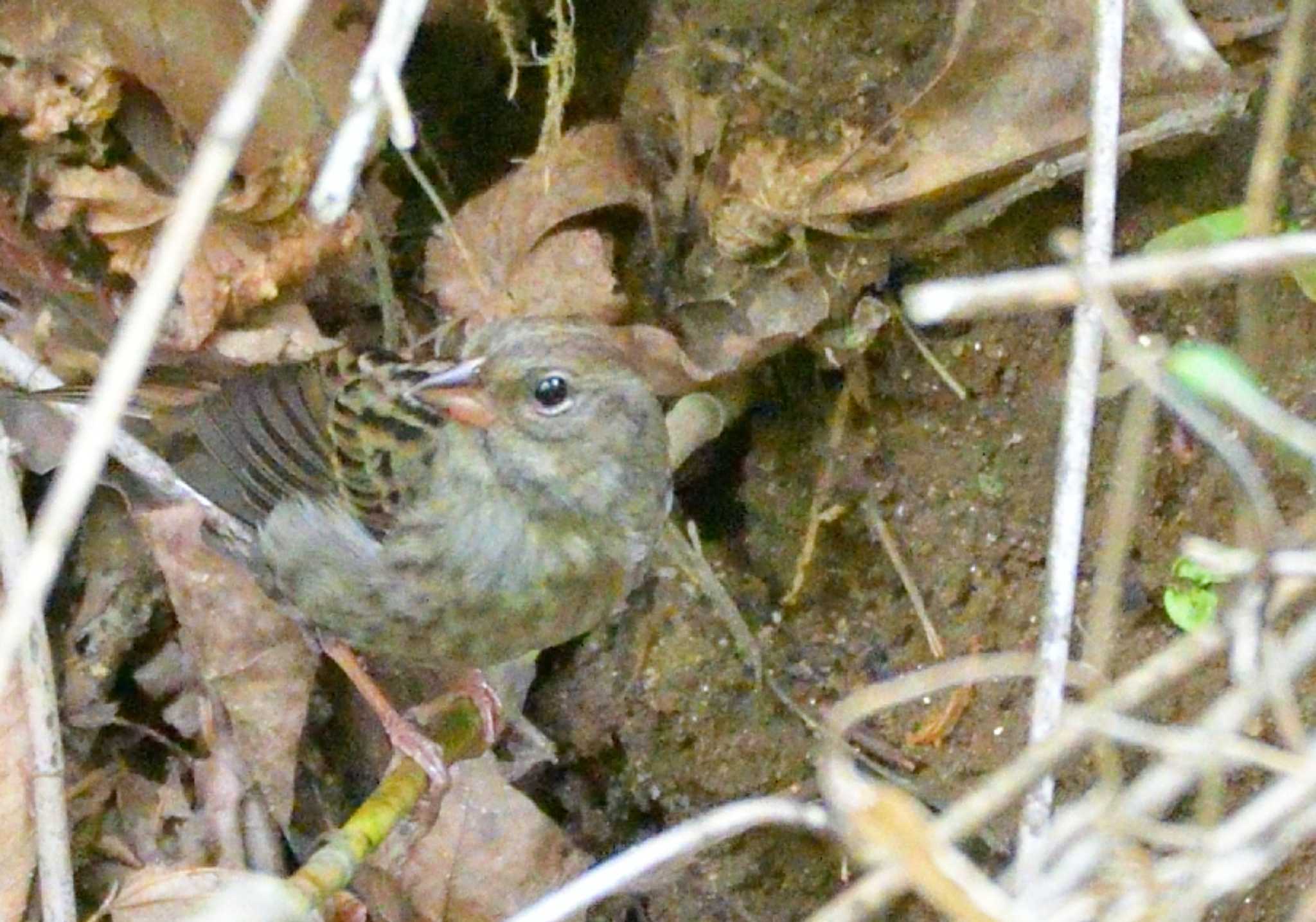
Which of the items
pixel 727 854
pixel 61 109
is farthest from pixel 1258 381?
pixel 61 109

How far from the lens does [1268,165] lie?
7.09ft

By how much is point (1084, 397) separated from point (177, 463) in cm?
203

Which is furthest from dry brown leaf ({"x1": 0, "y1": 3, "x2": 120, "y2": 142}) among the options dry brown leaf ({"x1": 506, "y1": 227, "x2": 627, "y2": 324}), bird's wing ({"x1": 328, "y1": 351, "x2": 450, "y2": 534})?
dry brown leaf ({"x1": 506, "y1": 227, "x2": 627, "y2": 324})

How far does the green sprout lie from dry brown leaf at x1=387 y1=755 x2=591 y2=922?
4.41 ft

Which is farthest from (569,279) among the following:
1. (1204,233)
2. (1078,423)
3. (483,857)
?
(1078,423)

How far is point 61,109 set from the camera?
3.69m

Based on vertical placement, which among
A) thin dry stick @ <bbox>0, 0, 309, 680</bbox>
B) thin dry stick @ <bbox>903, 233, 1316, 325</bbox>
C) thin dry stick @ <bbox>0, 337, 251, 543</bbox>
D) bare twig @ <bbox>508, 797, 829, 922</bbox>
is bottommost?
bare twig @ <bbox>508, 797, 829, 922</bbox>

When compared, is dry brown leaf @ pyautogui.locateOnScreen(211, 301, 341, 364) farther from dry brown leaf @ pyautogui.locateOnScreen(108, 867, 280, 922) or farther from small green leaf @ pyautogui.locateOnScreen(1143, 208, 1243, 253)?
small green leaf @ pyautogui.locateOnScreen(1143, 208, 1243, 253)

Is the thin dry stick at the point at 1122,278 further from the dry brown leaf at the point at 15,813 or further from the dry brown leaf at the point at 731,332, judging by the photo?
the dry brown leaf at the point at 15,813

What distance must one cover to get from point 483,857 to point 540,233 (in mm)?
1346

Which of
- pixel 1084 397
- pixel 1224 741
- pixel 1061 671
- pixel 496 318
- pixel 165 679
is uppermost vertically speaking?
pixel 496 318

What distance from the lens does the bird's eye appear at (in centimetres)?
336

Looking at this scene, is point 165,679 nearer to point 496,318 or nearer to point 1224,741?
point 496,318

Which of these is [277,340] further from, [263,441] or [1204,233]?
[1204,233]
